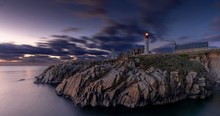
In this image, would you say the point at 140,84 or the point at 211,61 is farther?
the point at 211,61

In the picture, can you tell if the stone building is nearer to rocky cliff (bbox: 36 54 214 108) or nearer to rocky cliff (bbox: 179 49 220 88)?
rocky cliff (bbox: 179 49 220 88)

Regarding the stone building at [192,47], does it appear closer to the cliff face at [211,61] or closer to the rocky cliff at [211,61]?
the rocky cliff at [211,61]

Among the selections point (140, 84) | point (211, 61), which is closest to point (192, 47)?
point (211, 61)

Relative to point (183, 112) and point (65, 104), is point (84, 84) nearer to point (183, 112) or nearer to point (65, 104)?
point (65, 104)

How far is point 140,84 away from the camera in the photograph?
5009 cm

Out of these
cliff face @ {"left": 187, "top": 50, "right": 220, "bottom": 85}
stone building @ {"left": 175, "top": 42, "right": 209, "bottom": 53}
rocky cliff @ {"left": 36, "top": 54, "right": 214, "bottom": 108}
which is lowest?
rocky cliff @ {"left": 36, "top": 54, "right": 214, "bottom": 108}

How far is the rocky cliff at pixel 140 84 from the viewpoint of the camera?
48.8 m

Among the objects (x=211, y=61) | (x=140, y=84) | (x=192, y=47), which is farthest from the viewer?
(x=192, y=47)

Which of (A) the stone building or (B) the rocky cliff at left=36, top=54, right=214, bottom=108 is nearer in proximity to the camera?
(B) the rocky cliff at left=36, top=54, right=214, bottom=108

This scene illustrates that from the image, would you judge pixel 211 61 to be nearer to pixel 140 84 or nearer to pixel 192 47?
pixel 192 47

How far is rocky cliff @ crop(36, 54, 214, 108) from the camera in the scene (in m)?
48.8

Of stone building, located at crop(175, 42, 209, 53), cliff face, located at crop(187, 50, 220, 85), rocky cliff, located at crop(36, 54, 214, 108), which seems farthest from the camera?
stone building, located at crop(175, 42, 209, 53)

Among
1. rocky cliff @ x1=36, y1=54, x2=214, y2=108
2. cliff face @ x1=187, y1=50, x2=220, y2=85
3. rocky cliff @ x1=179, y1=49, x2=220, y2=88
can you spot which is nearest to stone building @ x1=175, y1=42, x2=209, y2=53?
rocky cliff @ x1=179, y1=49, x2=220, y2=88

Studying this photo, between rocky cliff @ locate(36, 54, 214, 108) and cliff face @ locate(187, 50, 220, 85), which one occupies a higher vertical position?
cliff face @ locate(187, 50, 220, 85)
